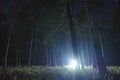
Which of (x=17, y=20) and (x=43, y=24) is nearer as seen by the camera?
(x=17, y=20)

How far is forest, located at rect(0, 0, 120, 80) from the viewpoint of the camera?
20.3 m

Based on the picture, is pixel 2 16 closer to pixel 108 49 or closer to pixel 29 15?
pixel 29 15

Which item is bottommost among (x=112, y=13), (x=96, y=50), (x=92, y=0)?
(x=96, y=50)

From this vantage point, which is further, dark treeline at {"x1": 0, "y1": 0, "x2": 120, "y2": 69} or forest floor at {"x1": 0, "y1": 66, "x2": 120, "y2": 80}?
dark treeline at {"x1": 0, "y1": 0, "x2": 120, "y2": 69}

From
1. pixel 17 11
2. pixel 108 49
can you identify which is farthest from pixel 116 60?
pixel 17 11

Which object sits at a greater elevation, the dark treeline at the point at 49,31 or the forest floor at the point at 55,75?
the dark treeline at the point at 49,31

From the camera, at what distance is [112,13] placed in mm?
43406

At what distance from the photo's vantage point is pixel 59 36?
5938 cm

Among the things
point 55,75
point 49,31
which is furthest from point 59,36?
point 55,75

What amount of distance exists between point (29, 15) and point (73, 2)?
624 inches

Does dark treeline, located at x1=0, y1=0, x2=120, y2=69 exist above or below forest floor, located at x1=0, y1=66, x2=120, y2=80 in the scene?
above

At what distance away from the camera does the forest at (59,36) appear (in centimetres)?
2033

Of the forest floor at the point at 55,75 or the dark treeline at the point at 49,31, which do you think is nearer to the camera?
the forest floor at the point at 55,75

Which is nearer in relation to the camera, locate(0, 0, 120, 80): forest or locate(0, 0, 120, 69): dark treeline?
locate(0, 0, 120, 80): forest
